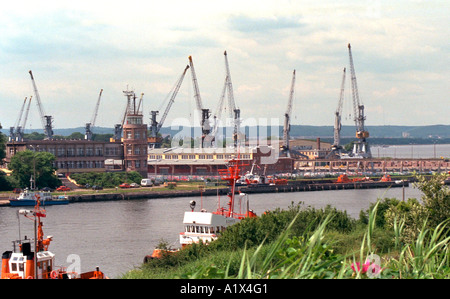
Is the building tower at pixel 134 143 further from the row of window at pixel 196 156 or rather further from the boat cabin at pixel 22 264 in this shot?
the boat cabin at pixel 22 264

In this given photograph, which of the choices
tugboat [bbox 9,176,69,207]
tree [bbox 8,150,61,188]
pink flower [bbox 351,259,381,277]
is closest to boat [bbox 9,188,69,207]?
tugboat [bbox 9,176,69,207]

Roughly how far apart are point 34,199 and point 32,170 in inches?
282

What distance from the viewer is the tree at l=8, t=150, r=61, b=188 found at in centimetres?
4303

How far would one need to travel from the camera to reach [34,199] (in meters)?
36.2

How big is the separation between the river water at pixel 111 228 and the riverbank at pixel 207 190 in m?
1.64

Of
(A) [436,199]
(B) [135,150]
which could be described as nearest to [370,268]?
(A) [436,199]

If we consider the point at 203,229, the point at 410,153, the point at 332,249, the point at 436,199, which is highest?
the point at 332,249

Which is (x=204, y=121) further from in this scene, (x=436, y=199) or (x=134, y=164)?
(x=436, y=199)

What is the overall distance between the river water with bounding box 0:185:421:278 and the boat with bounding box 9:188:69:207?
32.4 inches

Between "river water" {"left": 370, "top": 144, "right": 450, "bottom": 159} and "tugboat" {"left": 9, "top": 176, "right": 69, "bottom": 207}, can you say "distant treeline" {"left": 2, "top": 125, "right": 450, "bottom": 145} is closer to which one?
"river water" {"left": 370, "top": 144, "right": 450, "bottom": 159}

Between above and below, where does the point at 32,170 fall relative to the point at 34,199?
above
